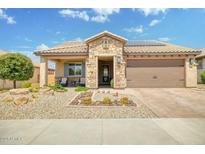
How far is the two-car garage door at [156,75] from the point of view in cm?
1412

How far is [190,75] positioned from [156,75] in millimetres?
2971

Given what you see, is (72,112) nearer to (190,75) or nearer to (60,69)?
(60,69)

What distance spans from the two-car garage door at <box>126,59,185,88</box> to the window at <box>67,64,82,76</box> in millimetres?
5762

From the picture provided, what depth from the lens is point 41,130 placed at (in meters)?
4.54


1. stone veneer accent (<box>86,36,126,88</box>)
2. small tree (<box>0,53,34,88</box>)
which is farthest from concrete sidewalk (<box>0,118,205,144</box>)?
small tree (<box>0,53,34,88</box>)

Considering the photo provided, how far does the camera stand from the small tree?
14266mm

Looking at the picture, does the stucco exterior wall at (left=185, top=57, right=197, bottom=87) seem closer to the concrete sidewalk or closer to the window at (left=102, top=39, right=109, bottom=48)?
the window at (left=102, top=39, right=109, bottom=48)

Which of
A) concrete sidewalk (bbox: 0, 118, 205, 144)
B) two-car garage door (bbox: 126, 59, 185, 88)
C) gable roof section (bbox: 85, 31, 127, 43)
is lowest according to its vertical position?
concrete sidewalk (bbox: 0, 118, 205, 144)

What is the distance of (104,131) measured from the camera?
14.6 ft

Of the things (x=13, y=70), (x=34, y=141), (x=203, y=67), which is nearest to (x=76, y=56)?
(x=13, y=70)

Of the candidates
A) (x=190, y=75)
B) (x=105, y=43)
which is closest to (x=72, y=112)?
(x=105, y=43)

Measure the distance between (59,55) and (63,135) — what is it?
435 inches

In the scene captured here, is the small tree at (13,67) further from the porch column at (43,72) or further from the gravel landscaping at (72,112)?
the gravel landscaping at (72,112)
